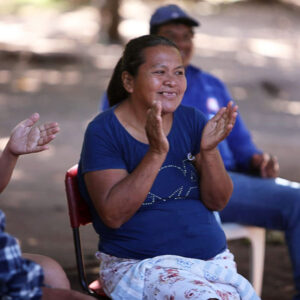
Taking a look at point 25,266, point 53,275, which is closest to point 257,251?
point 53,275

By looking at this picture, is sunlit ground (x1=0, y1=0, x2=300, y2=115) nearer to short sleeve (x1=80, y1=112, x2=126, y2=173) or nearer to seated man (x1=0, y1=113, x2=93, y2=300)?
short sleeve (x1=80, y1=112, x2=126, y2=173)

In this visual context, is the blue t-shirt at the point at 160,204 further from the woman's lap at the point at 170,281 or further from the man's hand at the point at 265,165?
the man's hand at the point at 265,165

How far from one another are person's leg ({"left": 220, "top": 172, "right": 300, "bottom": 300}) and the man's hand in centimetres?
9

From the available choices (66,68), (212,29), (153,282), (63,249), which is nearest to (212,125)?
(153,282)

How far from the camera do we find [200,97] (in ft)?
14.7

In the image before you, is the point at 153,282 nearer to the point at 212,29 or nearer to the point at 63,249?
the point at 63,249

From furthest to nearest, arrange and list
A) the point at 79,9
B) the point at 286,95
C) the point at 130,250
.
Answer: the point at 79,9 → the point at 286,95 → the point at 130,250

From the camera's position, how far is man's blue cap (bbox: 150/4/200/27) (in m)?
4.57

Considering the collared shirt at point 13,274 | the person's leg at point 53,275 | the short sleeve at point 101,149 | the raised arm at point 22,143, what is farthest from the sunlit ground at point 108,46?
the collared shirt at point 13,274

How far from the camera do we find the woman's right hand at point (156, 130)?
286 centimetres

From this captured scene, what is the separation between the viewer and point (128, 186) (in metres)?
2.99

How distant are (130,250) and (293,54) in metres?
12.3

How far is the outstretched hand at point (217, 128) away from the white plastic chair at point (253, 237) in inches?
43.9

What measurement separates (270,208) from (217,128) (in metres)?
1.15
